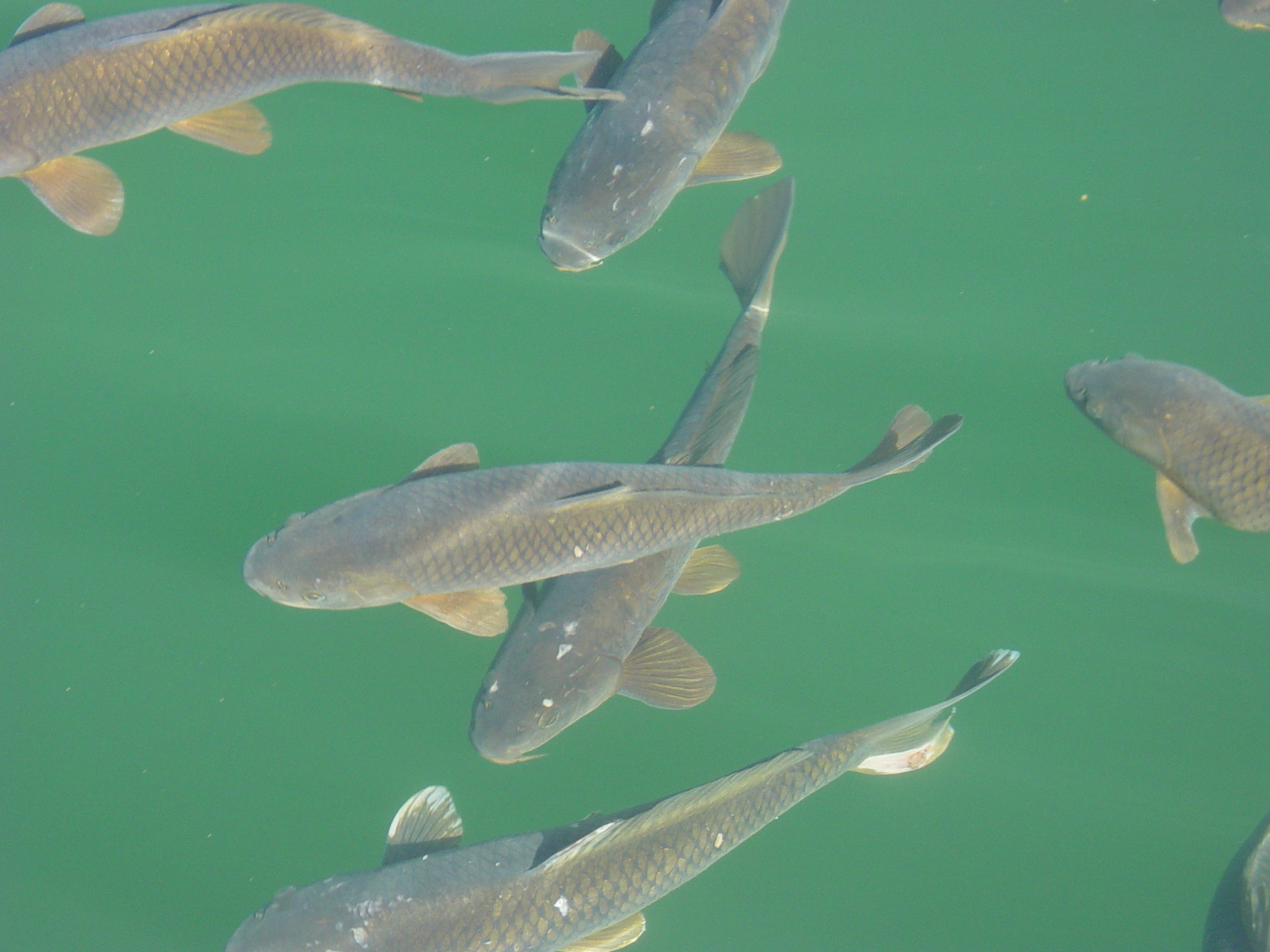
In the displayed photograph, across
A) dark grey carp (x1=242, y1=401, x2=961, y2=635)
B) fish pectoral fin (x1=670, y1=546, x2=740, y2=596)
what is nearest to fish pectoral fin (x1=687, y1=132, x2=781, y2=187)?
dark grey carp (x1=242, y1=401, x2=961, y2=635)

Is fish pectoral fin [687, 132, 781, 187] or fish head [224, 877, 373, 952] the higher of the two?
fish pectoral fin [687, 132, 781, 187]

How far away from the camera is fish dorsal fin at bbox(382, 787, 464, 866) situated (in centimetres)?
302

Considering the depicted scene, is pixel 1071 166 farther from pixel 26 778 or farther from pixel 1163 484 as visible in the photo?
pixel 26 778

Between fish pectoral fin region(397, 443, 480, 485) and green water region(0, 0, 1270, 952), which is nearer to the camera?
fish pectoral fin region(397, 443, 480, 485)

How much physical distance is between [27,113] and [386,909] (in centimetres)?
309

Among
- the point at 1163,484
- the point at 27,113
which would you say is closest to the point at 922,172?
the point at 1163,484

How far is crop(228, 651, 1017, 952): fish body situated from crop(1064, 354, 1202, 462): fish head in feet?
6.35

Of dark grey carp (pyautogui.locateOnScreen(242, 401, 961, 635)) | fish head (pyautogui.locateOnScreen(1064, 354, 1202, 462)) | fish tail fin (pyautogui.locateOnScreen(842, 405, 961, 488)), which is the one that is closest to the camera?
dark grey carp (pyautogui.locateOnScreen(242, 401, 961, 635))

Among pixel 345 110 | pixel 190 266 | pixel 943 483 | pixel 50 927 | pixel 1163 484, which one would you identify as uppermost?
pixel 345 110

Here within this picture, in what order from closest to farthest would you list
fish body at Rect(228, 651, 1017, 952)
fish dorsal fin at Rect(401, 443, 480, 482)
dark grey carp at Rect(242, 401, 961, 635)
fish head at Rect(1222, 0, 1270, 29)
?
fish body at Rect(228, 651, 1017, 952), dark grey carp at Rect(242, 401, 961, 635), fish dorsal fin at Rect(401, 443, 480, 482), fish head at Rect(1222, 0, 1270, 29)

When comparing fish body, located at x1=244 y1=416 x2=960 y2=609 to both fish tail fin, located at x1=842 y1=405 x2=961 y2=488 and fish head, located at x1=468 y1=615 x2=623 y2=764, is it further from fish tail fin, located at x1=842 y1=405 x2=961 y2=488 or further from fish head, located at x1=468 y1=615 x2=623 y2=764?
fish head, located at x1=468 y1=615 x2=623 y2=764

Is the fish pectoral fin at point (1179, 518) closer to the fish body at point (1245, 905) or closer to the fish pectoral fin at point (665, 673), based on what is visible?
the fish body at point (1245, 905)

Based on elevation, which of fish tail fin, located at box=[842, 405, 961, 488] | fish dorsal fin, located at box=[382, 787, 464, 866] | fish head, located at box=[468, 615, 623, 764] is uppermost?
fish tail fin, located at box=[842, 405, 961, 488]

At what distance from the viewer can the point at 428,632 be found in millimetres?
3527
